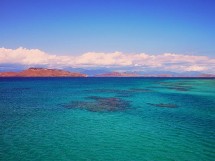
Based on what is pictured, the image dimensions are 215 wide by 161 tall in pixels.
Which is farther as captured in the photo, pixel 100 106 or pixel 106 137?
pixel 100 106

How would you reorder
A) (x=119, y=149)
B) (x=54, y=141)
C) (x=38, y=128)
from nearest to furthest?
(x=119, y=149) → (x=54, y=141) → (x=38, y=128)

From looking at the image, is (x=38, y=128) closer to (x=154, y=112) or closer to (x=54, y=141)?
(x=54, y=141)

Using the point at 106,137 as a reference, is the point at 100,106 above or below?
above

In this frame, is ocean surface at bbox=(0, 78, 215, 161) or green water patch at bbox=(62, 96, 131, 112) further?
green water patch at bbox=(62, 96, 131, 112)

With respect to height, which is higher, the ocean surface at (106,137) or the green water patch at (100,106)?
the green water patch at (100,106)

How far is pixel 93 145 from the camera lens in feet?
94.4

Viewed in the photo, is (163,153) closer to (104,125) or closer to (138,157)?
(138,157)

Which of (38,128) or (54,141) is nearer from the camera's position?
(54,141)

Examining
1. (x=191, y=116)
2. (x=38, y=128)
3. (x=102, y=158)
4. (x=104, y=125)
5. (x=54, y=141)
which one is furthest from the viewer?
(x=191, y=116)

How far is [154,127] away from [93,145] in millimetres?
11996

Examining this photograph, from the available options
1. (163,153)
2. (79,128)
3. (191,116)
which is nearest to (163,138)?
(163,153)

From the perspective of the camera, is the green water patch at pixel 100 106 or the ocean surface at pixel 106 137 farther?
the green water patch at pixel 100 106

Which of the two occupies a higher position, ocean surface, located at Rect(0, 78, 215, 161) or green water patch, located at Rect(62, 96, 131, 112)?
green water patch, located at Rect(62, 96, 131, 112)

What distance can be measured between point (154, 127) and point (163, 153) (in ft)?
36.6
